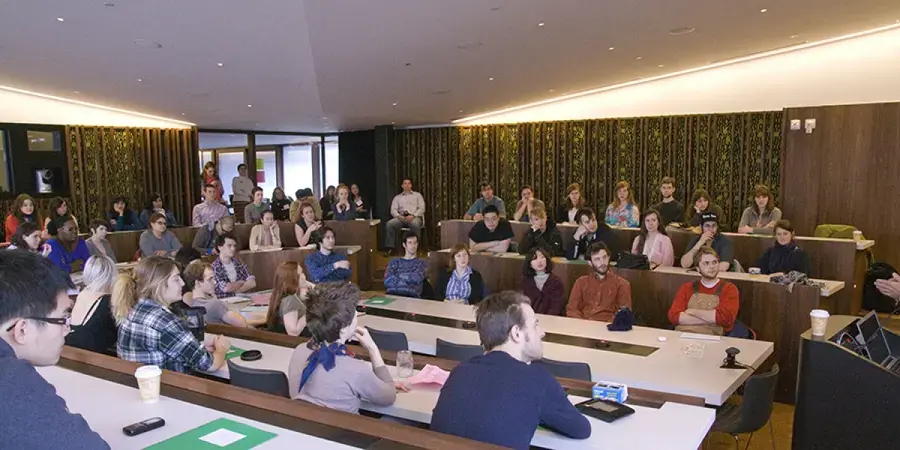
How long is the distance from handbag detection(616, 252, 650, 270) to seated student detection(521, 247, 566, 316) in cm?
89

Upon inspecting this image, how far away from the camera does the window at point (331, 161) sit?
658 inches

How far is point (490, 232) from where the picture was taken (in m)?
8.66

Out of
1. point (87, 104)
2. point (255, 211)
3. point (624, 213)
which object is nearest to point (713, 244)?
point (624, 213)

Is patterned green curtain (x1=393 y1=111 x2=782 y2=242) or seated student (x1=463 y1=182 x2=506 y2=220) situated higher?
patterned green curtain (x1=393 y1=111 x2=782 y2=242)

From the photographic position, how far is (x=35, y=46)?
21.8ft

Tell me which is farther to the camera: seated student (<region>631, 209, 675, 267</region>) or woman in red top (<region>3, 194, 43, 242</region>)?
woman in red top (<region>3, 194, 43, 242</region>)

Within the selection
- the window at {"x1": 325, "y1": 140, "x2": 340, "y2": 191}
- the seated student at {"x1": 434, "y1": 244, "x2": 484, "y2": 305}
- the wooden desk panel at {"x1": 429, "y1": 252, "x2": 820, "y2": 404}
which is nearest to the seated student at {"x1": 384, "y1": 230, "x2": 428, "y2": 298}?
the seated student at {"x1": 434, "y1": 244, "x2": 484, "y2": 305}

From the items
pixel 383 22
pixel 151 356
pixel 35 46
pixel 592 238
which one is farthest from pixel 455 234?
pixel 151 356

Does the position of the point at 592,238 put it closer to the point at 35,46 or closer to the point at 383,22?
the point at 383,22

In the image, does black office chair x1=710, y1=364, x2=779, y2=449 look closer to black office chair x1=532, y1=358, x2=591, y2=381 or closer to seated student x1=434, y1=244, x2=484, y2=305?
black office chair x1=532, y1=358, x2=591, y2=381

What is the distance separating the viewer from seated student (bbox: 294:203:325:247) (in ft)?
31.1

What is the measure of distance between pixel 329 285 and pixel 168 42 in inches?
166

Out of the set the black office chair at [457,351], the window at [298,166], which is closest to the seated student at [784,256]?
the black office chair at [457,351]

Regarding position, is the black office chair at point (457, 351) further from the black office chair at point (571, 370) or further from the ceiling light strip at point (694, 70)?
the ceiling light strip at point (694, 70)
